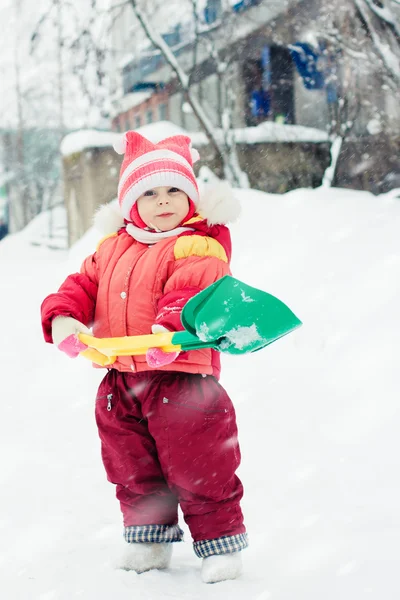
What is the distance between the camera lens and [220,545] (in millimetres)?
2055

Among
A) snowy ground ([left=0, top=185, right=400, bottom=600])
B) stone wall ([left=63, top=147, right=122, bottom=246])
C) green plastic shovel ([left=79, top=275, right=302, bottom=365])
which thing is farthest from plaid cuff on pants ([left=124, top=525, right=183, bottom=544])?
stone wall ([left=63, top=147, right=122, bottom=246])

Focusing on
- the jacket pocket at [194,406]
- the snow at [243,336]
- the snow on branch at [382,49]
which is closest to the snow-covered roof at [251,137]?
the snow on branch at [382,49]

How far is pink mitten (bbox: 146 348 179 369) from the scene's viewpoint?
1.87 metres

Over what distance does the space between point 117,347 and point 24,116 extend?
22737mm

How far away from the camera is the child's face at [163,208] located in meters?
2.20

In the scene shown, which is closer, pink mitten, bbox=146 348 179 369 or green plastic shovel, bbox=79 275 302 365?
green plastic shovel, bbox=79 275 302 365

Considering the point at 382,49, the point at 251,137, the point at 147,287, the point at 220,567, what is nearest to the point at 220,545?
the point at 220,567

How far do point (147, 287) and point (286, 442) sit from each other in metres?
1.52

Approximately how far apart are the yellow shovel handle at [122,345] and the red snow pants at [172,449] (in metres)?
0.15

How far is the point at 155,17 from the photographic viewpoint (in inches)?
410

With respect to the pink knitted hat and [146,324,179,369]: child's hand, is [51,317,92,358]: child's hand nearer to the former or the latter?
[146,324,179,369]: child's hand

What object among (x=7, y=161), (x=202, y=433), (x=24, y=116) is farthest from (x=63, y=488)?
(x=7, y=161)

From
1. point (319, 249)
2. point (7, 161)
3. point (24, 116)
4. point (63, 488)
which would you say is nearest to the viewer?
point (63, 488)

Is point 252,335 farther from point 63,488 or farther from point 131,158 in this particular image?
point 63,488
